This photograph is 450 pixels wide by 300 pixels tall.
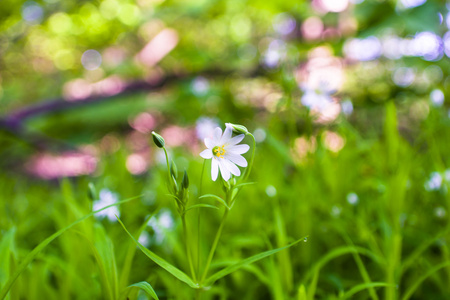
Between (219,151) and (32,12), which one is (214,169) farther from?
(32,12)

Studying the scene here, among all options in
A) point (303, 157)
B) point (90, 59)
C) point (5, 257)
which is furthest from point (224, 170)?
point (90, 59)

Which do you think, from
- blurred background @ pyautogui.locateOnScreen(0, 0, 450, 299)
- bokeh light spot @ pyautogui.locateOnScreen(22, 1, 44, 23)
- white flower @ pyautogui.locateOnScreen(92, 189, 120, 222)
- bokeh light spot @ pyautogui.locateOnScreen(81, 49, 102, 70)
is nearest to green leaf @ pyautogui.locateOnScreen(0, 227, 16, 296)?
blurred background @ pyautogui.locateOnScreen(0, 0, 450, 299)

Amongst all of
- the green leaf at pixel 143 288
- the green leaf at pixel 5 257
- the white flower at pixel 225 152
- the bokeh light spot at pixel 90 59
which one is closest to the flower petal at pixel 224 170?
the white flower at pixel 225 152

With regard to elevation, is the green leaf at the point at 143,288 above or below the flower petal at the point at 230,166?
below

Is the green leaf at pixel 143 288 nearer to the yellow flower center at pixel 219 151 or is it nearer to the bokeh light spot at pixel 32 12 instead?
the yellow flower center at pixel 219 151

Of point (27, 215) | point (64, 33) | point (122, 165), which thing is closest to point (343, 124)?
point (122, 165)

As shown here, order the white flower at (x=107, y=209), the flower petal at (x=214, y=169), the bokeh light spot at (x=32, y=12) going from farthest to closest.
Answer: the bokeh light spot at (x=32, y=12) → the white flower at (x=107, y=209) → the flower petal at (x=214, y=169)

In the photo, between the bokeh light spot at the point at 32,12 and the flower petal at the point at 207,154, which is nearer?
the flower petal at the point at 207,154

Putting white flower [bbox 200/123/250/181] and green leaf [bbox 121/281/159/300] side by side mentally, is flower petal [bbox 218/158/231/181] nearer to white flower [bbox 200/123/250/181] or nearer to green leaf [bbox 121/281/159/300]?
white flower [bbox 200/123/250/181]
